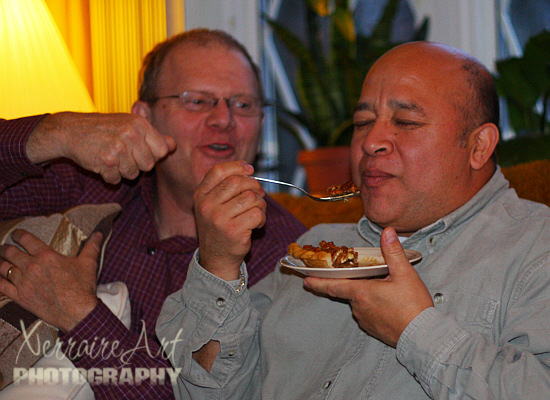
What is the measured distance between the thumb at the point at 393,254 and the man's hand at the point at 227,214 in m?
0.35

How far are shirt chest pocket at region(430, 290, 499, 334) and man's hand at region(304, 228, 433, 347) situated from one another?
0.37 feet

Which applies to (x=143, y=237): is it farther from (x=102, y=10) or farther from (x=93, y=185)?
(x=102, y=10)

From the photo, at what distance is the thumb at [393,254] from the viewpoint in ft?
4.17

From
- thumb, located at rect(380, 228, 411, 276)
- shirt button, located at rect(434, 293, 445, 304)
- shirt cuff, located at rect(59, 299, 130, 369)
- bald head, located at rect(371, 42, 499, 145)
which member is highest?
bald head, located at rect(371, 42, 499, 145)

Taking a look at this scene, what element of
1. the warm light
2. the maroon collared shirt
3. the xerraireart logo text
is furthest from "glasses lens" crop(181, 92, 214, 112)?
the xerraireart logo text

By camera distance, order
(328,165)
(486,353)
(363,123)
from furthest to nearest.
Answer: (328,165)
(363,123)
(486,353)

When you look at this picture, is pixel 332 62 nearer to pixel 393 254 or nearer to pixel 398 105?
pixel 398 105

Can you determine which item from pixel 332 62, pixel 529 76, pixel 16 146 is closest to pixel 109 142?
pixel 16 146

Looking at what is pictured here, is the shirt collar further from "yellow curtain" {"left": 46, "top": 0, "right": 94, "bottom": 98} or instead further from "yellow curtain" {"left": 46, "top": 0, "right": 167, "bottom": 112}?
"yellow curtain" {"left": 46, "top": 0, "right": 94, "bottom": 98}

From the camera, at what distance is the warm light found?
7.26ft

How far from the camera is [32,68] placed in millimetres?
2217

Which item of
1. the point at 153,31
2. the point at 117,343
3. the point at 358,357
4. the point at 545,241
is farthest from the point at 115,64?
the point at 545,241

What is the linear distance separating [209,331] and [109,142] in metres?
0.60

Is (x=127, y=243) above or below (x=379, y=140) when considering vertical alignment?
below
